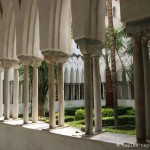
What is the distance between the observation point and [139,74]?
379cm

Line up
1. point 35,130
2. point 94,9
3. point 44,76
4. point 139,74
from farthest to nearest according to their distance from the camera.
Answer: point 44,76 < point 35,130 < point 94,9 < point 139,74

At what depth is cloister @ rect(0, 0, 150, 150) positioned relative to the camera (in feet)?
12.4

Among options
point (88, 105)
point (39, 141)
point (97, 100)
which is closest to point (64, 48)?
point (97, 100)

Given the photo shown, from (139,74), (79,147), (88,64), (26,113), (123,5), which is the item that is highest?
(123,5)

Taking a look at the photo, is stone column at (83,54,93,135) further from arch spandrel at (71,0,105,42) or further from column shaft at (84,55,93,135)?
arch spandrel at (71,0,105,42)

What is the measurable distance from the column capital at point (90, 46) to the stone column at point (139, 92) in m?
1.10

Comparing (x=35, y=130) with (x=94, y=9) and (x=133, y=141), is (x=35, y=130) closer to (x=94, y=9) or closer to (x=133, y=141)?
(x=133, y=141)

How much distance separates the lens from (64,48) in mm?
5945

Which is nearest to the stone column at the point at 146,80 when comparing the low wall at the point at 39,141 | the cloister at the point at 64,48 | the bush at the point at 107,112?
the cloister at the point at 64,48

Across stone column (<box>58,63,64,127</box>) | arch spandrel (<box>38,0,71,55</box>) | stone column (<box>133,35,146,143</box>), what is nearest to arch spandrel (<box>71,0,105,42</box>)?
arch spandrel (<box>38,0,71,55</box>)

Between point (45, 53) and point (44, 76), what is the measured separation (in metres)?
7.50

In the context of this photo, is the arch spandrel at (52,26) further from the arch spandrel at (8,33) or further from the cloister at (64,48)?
the arch spandrel at (8,33)

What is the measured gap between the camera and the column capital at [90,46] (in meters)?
4.69

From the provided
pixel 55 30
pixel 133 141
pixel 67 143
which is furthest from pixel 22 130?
pixel 133 141
